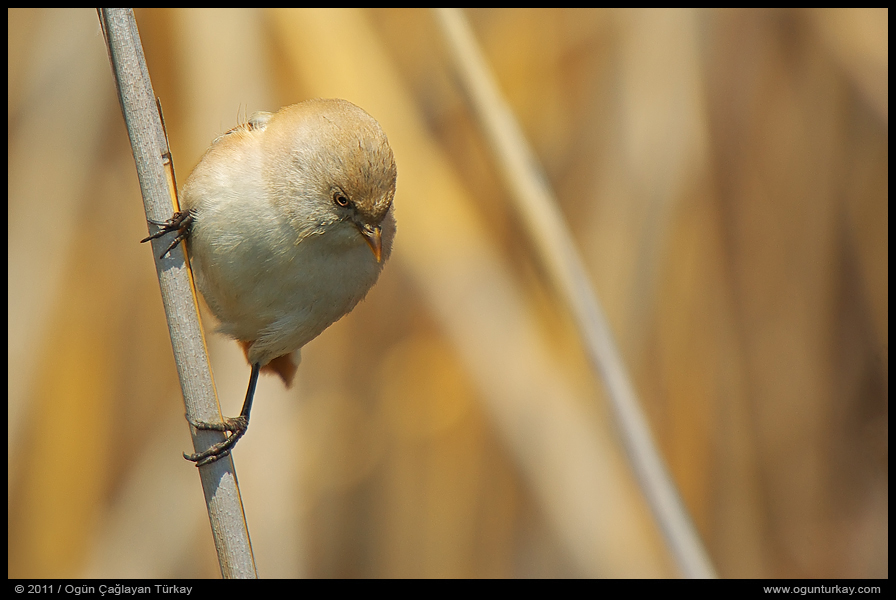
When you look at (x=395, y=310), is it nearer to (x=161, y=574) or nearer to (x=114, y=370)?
(x=114, y=370)

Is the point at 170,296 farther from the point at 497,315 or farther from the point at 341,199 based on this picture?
the point at 497,315

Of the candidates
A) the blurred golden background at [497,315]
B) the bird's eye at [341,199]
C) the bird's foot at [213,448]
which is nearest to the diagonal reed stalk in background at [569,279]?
the blurred golden background at [497,315]

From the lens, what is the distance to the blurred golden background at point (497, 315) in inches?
82.8

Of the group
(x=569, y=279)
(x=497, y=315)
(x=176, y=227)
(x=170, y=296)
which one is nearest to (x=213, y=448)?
(x=170, y=296)

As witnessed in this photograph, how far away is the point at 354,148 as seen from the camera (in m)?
1.46

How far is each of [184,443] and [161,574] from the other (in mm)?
412

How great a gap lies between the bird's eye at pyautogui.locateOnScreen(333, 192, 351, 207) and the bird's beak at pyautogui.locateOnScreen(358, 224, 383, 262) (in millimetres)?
57

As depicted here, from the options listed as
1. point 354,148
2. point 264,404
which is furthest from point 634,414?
point 264,404

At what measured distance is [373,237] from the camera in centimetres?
148

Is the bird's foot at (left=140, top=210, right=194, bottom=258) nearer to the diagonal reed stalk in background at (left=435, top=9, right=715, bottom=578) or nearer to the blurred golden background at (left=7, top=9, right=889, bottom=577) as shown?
the blurred golden background at (left=7, top=9, right=889, bottom=577)

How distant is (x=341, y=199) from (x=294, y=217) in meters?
0.10

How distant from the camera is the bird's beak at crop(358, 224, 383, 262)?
4.84 ft

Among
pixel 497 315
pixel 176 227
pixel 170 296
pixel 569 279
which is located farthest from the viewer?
pixel 497 315

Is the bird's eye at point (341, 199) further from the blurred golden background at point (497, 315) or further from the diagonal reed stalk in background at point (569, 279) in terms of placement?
the blurred golden background at point (497, 315)
